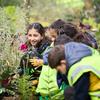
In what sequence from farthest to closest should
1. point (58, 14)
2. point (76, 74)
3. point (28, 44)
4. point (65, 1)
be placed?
point (65, 1), point (58, 14), point (28, 44), point (76, 74)

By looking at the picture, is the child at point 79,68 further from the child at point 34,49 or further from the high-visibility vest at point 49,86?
the child at point 34,49

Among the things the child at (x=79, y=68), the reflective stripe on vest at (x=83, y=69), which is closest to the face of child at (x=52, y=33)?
the child at (x=79, y=68)

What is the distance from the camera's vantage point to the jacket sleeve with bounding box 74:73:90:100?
4852mm

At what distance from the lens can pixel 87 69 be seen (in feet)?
15.9

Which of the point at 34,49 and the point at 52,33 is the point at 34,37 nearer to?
the point at 34,49

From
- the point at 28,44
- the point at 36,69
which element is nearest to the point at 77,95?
the point at 36,69

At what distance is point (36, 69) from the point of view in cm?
659

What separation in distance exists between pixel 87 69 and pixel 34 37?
211 centimetres

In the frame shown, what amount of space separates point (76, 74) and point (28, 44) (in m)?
2.30

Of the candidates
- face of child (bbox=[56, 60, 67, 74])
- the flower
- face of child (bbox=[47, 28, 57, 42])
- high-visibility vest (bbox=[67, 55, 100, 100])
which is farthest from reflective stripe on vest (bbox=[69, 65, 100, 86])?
the flower

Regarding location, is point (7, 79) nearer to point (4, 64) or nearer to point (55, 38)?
point (4, 64)

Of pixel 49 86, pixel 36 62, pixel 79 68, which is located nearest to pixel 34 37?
pixel 36 62

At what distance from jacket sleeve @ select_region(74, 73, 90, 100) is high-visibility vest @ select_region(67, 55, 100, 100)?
1.6 inches

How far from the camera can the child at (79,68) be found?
16.0ft
